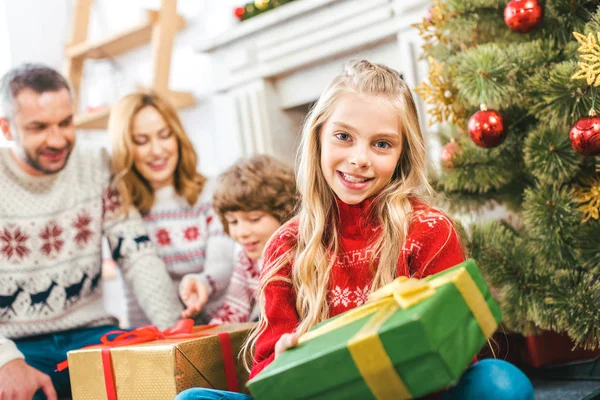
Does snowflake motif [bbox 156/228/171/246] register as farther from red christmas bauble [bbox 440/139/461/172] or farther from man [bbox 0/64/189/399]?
red christmas bauble [bbox 440/139/461/172]

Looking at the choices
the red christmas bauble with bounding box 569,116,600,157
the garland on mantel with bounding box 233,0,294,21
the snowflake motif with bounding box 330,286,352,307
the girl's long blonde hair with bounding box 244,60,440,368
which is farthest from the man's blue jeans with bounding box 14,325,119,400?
the garland on mantel with bounding box 233,0,294,21

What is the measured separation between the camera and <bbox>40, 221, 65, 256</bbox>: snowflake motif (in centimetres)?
159

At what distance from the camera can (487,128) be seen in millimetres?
1279

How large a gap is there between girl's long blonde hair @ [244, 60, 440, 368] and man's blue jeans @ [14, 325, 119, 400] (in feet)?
2.11

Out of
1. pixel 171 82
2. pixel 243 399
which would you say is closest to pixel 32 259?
pixel 243 399

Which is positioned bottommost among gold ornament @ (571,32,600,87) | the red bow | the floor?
the floor

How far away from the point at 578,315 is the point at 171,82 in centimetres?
211

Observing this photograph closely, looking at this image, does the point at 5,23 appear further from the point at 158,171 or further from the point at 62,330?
the point at 62,330

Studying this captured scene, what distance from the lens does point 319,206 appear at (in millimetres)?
1117

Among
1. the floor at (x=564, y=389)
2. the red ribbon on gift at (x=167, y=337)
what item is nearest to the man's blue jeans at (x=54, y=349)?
the red ribbon on gift at (x=167, y=337)

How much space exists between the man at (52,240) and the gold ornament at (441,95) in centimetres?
77

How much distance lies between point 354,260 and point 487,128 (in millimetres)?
410

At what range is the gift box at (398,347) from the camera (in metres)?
0.76

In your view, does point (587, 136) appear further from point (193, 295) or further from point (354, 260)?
point (193, 295)
